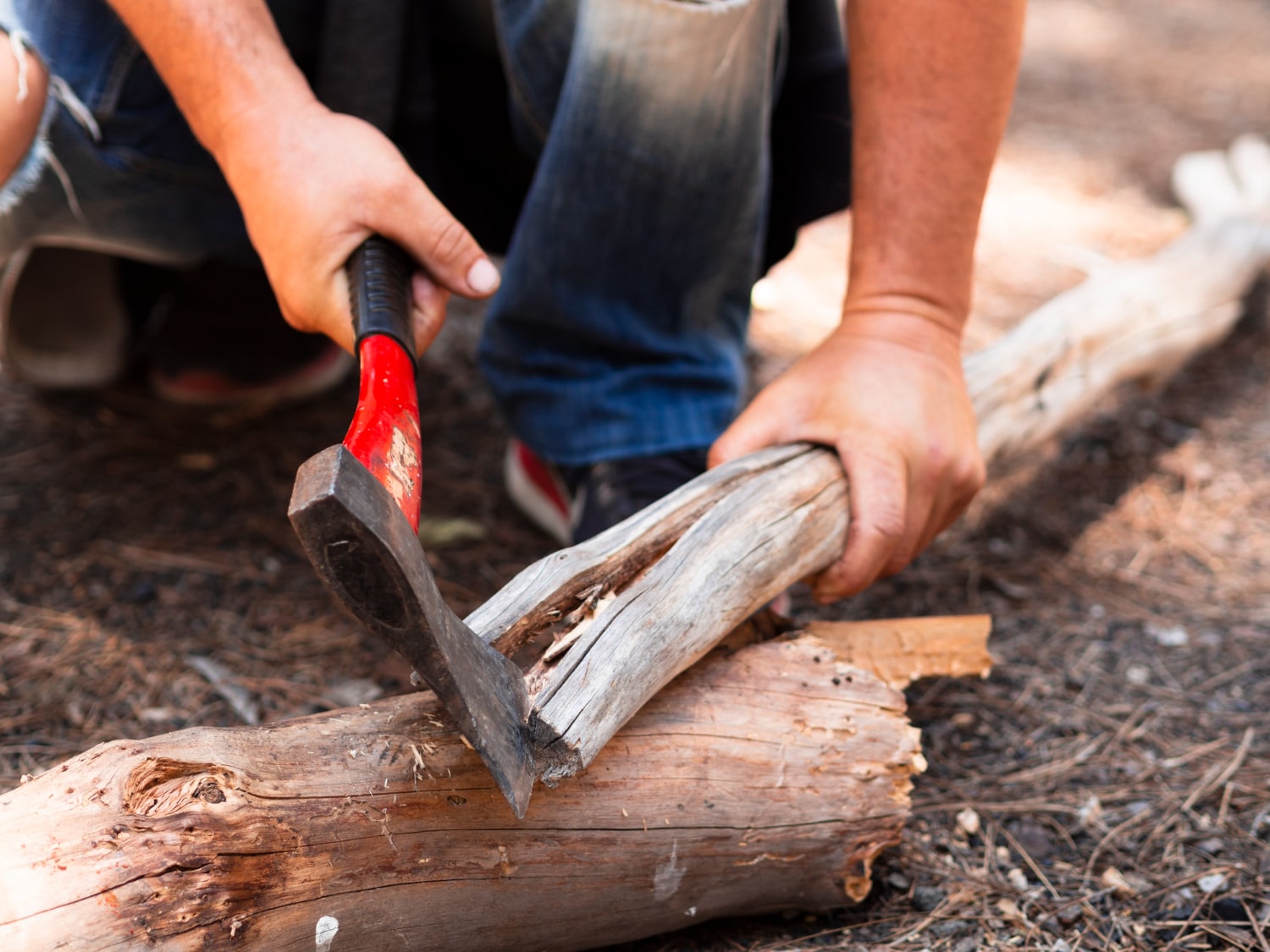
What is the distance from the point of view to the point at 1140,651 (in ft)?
6.44

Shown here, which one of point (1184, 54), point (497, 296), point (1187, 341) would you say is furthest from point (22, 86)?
point (1184, 54)

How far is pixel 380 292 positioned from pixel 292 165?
22 cm

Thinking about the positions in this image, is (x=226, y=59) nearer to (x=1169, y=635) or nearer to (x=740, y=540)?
(x=740, y=540)

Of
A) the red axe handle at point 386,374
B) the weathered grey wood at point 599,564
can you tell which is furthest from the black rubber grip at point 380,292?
the weathered grey wood at point 599,564

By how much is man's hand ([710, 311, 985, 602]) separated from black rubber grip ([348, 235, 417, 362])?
0.57m

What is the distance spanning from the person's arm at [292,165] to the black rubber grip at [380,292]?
2 cm

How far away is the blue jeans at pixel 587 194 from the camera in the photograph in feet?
5.38

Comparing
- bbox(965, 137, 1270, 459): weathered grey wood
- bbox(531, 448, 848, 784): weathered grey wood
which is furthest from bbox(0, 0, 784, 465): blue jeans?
bbox(965, 137, 1270, 459): weathered grey wood

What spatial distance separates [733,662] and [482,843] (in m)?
0.44

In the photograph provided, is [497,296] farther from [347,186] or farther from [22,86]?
[22,86]

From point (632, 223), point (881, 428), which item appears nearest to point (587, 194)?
point (632, 223)

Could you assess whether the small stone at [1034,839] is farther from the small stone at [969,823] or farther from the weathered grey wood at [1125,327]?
the weathered grey wood at [1125,327]

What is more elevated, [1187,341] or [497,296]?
[497,296]

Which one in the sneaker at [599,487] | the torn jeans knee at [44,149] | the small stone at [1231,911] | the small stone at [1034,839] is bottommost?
the small stone at [1034,839]
